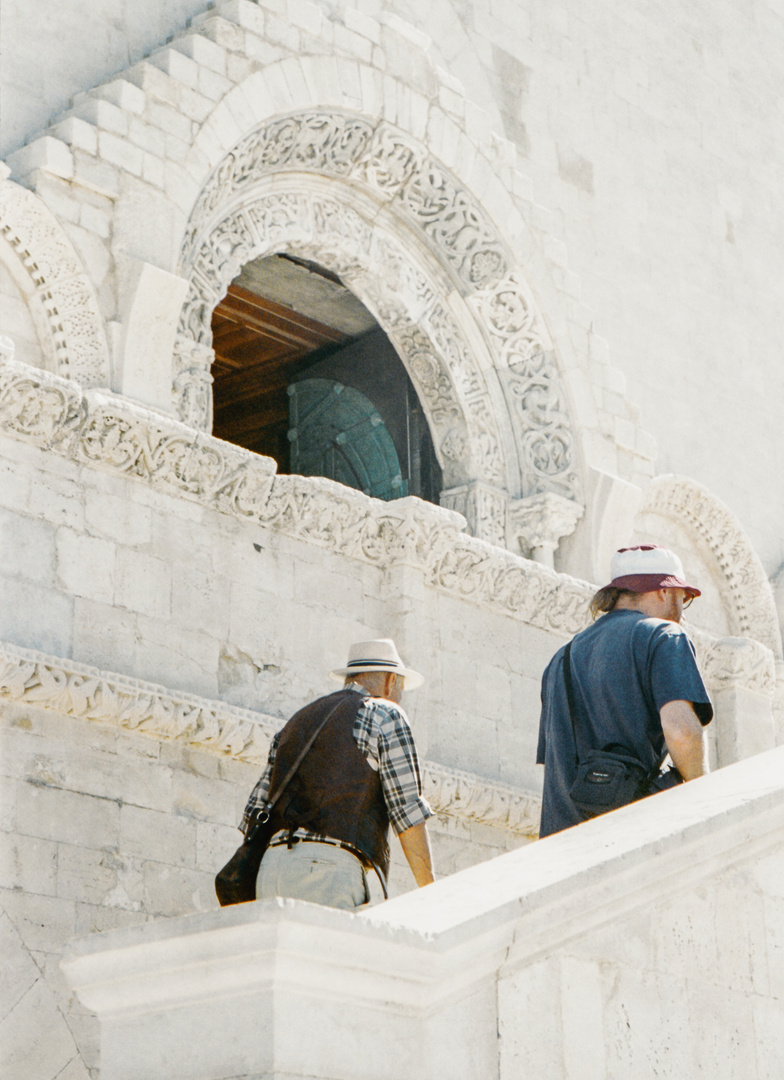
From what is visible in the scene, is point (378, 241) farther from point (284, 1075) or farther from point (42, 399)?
point (284, 1075)

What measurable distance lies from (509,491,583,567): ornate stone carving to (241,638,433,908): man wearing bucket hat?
4.86 metres

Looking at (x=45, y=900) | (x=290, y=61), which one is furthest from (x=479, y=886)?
(x=290, y=61)

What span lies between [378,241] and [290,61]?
1458 millimetres

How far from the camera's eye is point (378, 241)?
10312 mm

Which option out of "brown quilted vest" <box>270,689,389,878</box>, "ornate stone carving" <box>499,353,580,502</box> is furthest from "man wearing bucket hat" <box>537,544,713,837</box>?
"ornate stone carving" <box>499,353,580,502</box>

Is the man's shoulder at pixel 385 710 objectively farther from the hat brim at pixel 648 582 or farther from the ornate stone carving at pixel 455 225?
the ornate stone carving at pixel 455 225

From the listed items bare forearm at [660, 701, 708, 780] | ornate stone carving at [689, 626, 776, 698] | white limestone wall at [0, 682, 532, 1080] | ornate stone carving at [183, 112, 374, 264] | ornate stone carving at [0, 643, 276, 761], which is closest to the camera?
bare forearm at [660, 701, 708, 780]

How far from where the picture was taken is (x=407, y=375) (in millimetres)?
10828

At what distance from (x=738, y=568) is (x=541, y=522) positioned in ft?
8.56

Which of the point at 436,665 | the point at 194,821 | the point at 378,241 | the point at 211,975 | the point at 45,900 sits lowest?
the point at 211,975

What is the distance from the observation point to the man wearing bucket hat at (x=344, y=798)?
5262mm

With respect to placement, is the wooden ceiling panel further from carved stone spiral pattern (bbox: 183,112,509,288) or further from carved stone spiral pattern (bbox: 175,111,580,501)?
carved stone spiral pattern (bbox: 183,112,509,288)

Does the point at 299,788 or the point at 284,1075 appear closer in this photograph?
the point at 284,1075

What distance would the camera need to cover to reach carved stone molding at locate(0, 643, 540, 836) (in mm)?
6492
